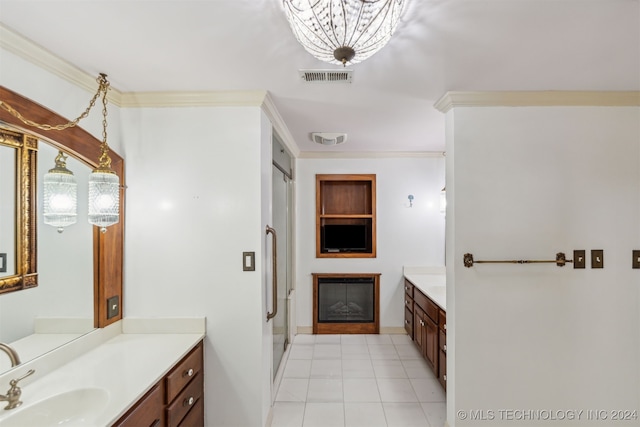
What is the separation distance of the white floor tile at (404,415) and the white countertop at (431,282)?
33.2 inches

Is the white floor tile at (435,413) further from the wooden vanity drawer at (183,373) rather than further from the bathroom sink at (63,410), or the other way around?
the bathroom sink at (63,410)

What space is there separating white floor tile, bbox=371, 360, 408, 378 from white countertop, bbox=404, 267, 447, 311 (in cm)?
82

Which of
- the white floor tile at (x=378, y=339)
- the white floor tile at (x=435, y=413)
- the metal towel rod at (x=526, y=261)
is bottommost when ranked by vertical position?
the white floor tile at (x=435, y=413)

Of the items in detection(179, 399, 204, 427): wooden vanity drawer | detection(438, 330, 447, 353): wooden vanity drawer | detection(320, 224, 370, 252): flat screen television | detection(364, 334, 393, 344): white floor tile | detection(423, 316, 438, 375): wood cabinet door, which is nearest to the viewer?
detection(179, 399, 204, 427): wooden vanity drawer

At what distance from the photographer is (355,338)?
12.2 ft

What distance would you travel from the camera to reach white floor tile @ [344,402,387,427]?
2.23 metres

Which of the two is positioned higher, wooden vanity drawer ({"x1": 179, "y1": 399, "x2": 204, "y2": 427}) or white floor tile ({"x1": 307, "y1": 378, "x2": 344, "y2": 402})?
wooden vanity drawer ({"x1": 179, "y1": 399, "x2": 204, "y2": 427})

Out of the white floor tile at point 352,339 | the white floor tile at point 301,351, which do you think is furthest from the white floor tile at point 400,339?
the white floor tile at point 301,351

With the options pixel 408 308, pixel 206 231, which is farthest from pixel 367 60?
pixel 408 308

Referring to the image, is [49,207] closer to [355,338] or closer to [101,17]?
[101,17]

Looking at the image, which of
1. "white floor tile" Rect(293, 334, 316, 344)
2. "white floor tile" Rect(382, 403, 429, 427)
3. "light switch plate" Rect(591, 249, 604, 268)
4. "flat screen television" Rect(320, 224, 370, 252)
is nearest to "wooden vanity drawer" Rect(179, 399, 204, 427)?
"white floor tile" Rect(382, 403, 429, 427)

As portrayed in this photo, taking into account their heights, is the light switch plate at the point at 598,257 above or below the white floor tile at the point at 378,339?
above

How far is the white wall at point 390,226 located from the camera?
384 centimetres

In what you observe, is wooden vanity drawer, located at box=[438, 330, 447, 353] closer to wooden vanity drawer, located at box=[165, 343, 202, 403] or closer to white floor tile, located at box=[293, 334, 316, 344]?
white floor tile, located at box=[293, 334, 316, 344]
